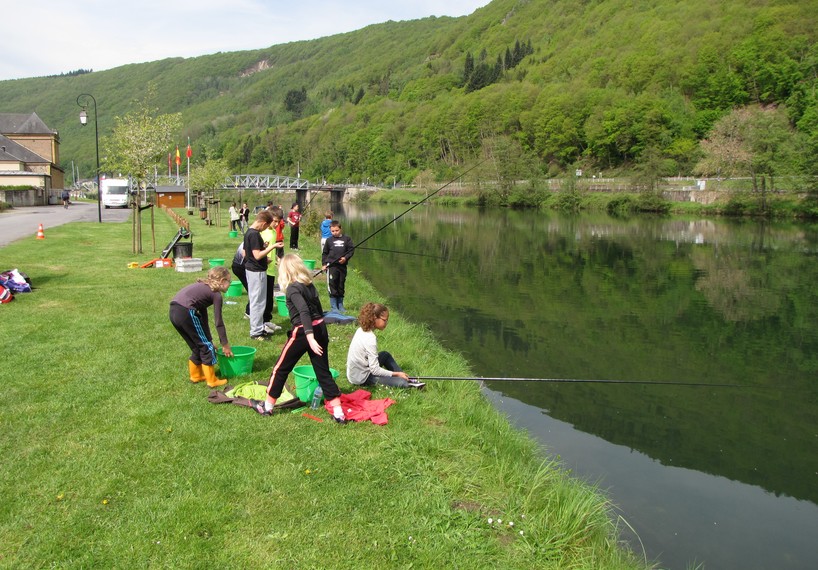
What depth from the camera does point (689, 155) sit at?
3125 inches

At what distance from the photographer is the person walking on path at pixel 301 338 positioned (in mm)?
6004

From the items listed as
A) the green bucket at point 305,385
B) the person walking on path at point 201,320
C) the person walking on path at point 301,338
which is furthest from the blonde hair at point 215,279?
the green bucket at point 305,385

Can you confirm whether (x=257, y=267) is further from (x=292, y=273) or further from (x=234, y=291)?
(x=234, y=291)

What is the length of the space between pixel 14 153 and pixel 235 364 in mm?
69048

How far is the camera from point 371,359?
704cm

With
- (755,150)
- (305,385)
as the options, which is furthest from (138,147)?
(755,150)

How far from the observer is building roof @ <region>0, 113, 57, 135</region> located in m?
77.9

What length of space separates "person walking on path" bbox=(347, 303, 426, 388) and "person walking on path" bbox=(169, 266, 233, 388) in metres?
1.43

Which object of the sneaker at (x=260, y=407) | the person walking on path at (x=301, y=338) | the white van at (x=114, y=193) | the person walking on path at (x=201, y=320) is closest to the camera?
the person walking on path at (x=301, y=338)

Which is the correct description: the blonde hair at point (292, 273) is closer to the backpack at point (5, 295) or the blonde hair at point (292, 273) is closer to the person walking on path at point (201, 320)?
the person walking on path at point (201, 320)

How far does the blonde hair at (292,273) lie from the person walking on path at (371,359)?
0.86 metres

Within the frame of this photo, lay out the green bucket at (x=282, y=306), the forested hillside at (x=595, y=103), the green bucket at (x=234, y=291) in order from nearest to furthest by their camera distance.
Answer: the green bucket at (x=282, y=306)
the green bucket at (x=234, y=291)
the forested hillside at (x=595, y=103)

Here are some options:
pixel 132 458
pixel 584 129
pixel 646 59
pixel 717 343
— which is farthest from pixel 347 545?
pixel 646 59

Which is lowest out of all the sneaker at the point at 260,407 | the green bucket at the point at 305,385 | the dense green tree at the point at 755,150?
the sneaker at the point at 260,407
